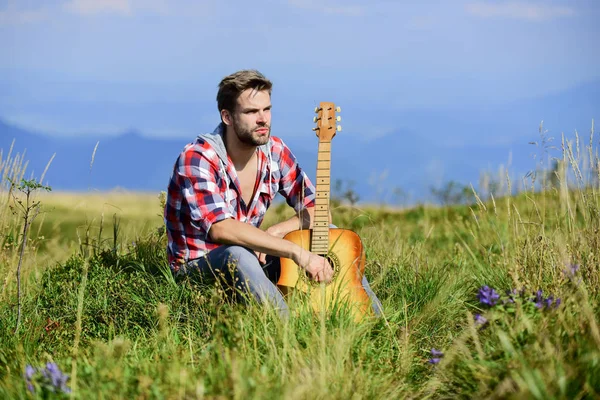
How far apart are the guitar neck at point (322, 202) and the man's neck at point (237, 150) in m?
0.52

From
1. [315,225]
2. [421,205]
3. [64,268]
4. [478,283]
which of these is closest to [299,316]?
[315,225]

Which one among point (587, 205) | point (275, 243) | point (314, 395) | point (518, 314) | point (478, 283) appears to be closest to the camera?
point (314, 395)

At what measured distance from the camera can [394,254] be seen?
5.80 m

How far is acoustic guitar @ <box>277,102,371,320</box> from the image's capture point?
176 inches

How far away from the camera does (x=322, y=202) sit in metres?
4.71

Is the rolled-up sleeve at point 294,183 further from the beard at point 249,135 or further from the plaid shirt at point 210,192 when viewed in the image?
the beard at point 249,135

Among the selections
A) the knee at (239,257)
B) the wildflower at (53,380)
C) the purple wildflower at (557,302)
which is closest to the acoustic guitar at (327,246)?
the knee at (239,257)

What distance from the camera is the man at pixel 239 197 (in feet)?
14.4

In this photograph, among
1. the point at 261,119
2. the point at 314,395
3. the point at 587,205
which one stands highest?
the point at 261,119

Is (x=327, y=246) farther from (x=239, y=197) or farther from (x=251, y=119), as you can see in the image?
(x=251, y=119)

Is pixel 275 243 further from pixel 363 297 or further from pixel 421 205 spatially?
pixel 421 205

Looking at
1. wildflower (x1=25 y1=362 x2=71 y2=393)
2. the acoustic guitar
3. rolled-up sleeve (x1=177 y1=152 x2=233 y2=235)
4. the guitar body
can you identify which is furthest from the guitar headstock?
wildflower (x1=25 y1=362 x2=71 y2=393)

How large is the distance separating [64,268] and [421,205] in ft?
21.6

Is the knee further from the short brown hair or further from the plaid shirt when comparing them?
the short brown hair
